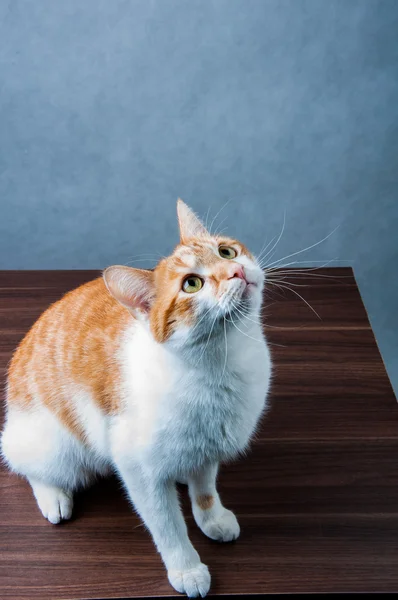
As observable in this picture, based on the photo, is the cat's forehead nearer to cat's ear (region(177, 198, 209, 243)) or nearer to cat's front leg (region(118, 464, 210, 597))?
cat's ear (region(177, 198, 209, 243))

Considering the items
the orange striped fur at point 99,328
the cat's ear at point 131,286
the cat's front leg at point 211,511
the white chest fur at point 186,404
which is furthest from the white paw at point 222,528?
the cat's ear at point 131,286

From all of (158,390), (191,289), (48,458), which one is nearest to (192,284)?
(191,289)

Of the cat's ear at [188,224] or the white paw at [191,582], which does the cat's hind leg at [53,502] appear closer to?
the white paw at [191,582]

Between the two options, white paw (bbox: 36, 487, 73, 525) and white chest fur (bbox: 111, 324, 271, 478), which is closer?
white chest fur (bbox: 111, 324, 271, 478)

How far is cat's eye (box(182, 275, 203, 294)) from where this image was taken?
35.4 inches

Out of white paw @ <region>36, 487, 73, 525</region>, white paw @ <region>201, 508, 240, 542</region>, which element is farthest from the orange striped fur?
white paw @ <region>201, 508, 240, 542</region>

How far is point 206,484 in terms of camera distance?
3.41ft

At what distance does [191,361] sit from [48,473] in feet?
0.99

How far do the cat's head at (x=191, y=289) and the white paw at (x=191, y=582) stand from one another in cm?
30

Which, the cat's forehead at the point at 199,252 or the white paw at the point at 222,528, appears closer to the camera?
the cat's forehead at the point at 199,252

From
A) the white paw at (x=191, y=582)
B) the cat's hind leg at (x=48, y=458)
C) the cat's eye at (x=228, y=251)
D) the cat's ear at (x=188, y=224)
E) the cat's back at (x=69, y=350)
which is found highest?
the cat's ear at (x=188, y=224)

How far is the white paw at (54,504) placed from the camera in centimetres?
106

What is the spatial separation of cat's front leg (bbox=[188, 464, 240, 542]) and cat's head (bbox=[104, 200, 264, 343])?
9.5 inches

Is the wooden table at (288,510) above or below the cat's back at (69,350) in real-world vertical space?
below
